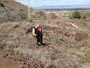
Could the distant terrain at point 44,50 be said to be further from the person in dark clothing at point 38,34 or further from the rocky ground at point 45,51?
the person in dark clothing at point 38,34

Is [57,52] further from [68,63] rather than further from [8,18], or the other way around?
[8,18]

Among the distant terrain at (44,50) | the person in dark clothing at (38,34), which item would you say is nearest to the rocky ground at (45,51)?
the distant terrain at (44,50)

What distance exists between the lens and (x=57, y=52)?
18.1 metres

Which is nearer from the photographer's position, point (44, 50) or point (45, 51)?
point (45, 51)

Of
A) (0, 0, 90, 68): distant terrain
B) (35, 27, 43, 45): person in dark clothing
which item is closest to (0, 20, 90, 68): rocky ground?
(0, 0, 90, 68): distant terrain

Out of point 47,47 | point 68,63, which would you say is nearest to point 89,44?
point 47,47

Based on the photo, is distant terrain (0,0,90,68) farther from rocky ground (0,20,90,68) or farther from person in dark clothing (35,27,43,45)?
person in dark clothing (35,27,43,45)

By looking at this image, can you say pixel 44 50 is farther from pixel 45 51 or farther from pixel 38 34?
pixel 38 34

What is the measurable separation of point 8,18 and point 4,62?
16.1m

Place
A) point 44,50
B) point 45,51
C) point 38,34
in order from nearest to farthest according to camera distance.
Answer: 1. point 45,51
2. point 44,50
3. point 38,34

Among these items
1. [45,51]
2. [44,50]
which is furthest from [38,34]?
[45,51]

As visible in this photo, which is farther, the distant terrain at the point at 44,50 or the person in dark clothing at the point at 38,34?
the person in dark clothing at the point at 38,34

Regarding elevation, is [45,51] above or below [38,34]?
below

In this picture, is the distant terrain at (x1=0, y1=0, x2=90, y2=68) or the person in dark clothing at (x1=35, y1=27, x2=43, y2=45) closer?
the distant terrain at (x1=0, y1=0, x2=90, y2=68)
